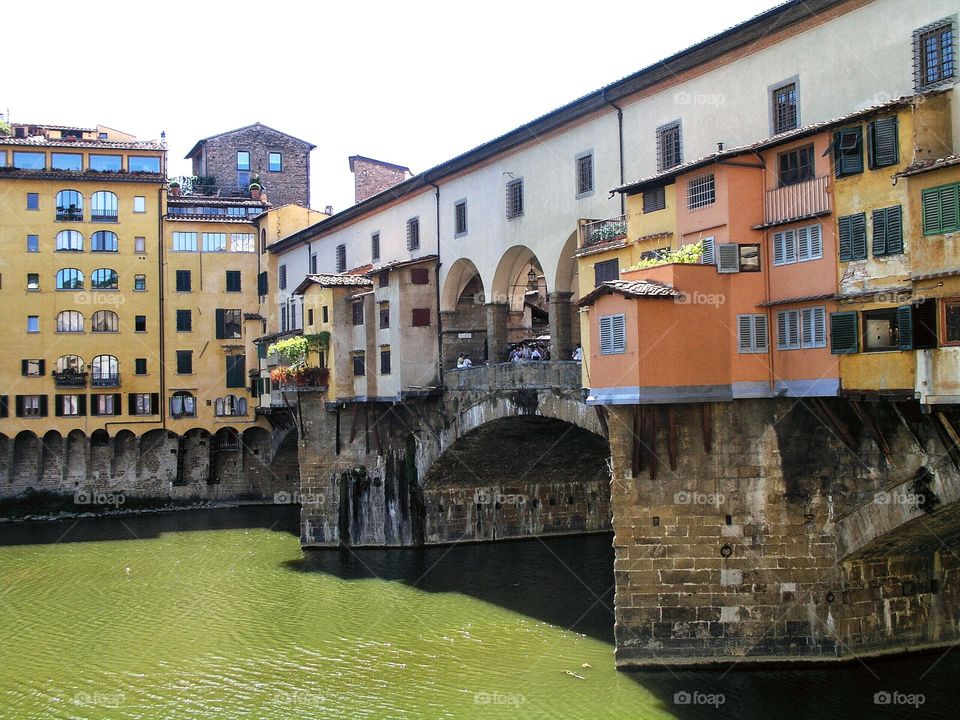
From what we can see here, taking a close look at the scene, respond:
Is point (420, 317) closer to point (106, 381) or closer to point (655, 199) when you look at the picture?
point (655, 199)

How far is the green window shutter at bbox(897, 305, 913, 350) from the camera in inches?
728

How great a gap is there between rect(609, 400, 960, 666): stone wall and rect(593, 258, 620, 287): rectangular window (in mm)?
4358

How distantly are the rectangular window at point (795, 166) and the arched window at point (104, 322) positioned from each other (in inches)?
1719

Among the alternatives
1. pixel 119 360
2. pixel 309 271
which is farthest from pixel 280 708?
pixel 119 360

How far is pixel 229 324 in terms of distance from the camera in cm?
5991

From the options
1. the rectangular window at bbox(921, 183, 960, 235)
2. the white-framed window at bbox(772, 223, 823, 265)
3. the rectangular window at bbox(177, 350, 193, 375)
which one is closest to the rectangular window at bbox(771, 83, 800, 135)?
the white-framed window at bbox(772, 223, 823, 265)

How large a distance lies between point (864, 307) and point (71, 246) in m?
46.6

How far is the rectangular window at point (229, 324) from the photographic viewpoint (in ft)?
196

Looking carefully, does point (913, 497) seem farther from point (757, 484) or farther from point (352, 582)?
point (352, 582)

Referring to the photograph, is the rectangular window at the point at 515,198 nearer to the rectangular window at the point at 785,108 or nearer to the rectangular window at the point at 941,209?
the rectangular window at the point at 785,108

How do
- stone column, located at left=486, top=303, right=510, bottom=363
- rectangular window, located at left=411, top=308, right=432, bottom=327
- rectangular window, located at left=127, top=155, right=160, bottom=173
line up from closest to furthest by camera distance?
→ stone column, located at left=486, top=303, right=510, bottom=363, rectangular window, located at left=411, top=308, right=432, bottom=327, rectangular window, located at left=127, top=155, right=160, bottom=173

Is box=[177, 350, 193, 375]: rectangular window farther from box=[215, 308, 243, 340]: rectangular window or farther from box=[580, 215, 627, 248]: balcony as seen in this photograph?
box=[580, 215, 627, 248]: balcony

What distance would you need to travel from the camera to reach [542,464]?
1585 inches

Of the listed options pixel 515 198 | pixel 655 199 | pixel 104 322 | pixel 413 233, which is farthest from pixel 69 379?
pixel 655 199
